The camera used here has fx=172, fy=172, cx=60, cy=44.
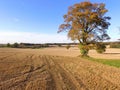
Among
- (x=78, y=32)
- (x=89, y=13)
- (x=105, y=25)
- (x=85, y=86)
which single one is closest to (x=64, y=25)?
(x=78, y=32)

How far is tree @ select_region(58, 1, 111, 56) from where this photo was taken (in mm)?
27734

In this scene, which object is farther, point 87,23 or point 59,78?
point 87,23

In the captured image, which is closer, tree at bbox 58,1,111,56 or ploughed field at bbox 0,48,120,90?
ploughed field at bbox 0,48,120,90

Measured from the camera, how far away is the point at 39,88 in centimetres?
734

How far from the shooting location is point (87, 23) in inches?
1117

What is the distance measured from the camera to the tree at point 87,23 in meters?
27.7

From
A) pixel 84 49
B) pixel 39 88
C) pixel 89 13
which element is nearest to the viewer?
pixel 39 88

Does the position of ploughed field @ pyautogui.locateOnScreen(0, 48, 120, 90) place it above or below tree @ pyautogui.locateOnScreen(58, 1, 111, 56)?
below

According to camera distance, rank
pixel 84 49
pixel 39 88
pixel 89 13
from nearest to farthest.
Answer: pixel 39 88
pixel 89 13
pixel 84 49

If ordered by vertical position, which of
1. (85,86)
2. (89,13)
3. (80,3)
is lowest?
(85,86)

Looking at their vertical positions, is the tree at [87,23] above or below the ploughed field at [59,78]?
above

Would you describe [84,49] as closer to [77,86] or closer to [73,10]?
[73,10]

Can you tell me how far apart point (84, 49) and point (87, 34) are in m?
3.05

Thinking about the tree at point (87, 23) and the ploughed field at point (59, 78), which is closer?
the ploughed field at point (59, 78)
